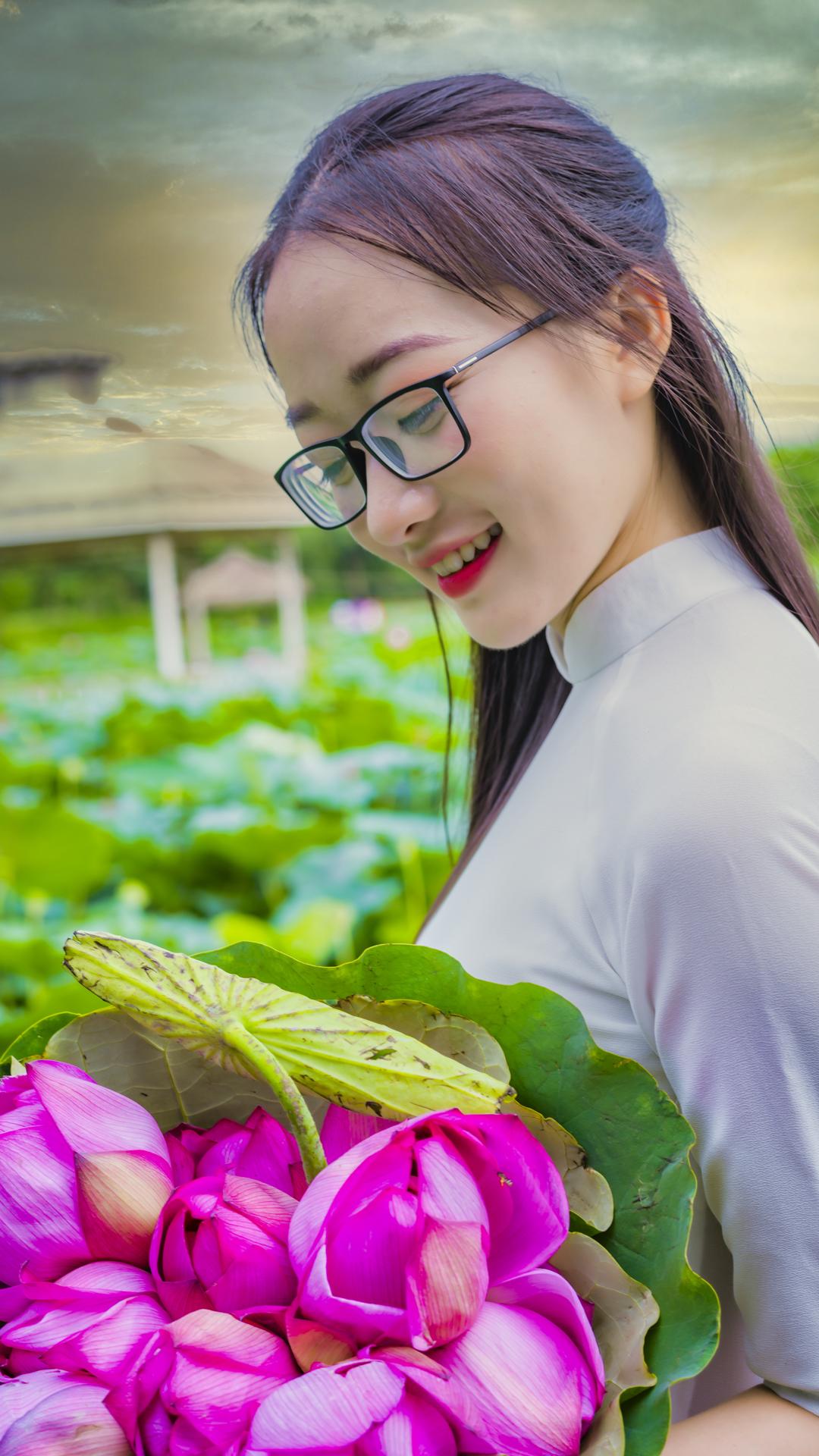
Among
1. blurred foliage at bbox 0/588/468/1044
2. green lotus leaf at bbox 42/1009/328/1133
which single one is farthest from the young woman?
blurred foliage at bbox 0/588/468/1044

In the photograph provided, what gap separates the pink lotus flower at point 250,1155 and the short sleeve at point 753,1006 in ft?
0.73

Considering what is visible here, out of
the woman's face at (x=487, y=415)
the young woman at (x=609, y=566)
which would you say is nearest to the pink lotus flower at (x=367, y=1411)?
the young woman at (x=609, y=566)

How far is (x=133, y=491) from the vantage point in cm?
104

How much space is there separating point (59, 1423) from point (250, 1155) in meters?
0.12

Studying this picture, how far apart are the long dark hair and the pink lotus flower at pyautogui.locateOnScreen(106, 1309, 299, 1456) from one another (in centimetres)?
55

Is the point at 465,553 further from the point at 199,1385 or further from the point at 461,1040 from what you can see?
the point at 199,1385

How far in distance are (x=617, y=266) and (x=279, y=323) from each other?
0.74 ft

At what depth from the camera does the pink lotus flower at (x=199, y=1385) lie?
14.2 inches

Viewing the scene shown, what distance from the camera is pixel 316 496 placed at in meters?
0.86

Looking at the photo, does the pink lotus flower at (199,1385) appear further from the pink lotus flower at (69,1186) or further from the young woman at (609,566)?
the young woman at (609,566)

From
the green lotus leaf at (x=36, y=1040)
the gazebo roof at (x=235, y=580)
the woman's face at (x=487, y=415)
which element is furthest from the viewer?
the gazebo roof at (x=235, y=580)

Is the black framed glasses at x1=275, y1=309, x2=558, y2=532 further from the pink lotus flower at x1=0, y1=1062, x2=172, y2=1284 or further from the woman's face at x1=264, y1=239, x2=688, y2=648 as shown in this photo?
the pink lotus flower at x1=0, y1=1062, x2=172, y2=1284

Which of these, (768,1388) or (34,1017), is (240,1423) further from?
(34,1017)

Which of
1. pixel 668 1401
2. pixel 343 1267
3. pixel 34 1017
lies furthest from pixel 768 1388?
pixel 34 1017
